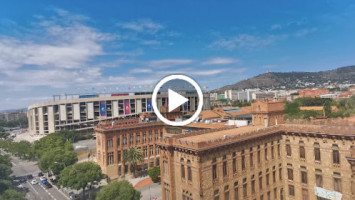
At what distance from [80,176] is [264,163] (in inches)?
1533

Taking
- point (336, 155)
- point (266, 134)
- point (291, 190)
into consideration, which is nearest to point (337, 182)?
point (336, 155)

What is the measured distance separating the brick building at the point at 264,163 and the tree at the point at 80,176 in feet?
76.5

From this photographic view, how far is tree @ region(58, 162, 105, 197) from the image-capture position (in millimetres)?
51156

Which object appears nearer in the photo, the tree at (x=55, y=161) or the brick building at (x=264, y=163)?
the brick building at (x=264, y=163)

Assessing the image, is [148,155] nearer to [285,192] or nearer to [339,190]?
[285,192]

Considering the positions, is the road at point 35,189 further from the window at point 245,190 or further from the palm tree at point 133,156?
the window at point 245,190

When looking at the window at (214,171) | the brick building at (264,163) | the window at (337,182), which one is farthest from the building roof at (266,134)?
the window at (337,182)

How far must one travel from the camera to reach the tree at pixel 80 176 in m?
51.2

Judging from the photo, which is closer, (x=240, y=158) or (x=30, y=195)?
(x=240, y=158)

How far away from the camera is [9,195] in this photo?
42.8 metres

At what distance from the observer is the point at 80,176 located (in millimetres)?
51625

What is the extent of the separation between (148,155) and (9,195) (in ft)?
118

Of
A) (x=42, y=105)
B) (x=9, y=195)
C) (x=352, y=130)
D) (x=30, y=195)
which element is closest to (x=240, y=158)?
(x=352, y=130)

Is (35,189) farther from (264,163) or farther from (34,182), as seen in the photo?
(264,163)
